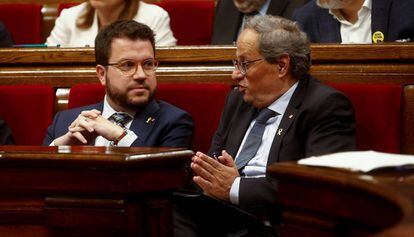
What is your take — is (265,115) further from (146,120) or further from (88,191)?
(88,191)

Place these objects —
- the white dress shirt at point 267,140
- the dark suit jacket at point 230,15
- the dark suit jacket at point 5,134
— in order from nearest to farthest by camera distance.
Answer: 1. the white dress shirt at point 267,140
2. the dark suit jacket at point 5,134
3. the dark suit jacket at point 230,15

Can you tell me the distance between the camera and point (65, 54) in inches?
69.3

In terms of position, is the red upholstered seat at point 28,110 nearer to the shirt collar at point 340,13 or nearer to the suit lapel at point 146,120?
the suit lapel at point 146,120

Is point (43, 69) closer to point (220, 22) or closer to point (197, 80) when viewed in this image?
point (197, 80)

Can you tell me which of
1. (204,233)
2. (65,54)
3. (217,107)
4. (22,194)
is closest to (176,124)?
(217,107)

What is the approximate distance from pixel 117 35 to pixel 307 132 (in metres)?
0.45

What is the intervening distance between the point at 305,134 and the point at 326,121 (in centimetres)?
5

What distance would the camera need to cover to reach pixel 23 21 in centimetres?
234

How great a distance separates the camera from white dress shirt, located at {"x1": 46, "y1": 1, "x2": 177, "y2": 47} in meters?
2.09

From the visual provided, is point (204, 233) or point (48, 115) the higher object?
point (48, 115)

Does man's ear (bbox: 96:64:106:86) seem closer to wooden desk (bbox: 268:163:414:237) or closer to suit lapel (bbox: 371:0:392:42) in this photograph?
suit lapel (bbox: 371:0:392:42)

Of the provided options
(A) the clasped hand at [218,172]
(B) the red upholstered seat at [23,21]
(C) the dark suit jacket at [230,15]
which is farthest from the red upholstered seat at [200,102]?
(B) the red upholstered seat at [23,21]

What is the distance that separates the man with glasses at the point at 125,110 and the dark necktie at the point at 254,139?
0.13 meters

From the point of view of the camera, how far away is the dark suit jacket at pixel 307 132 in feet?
4.39
